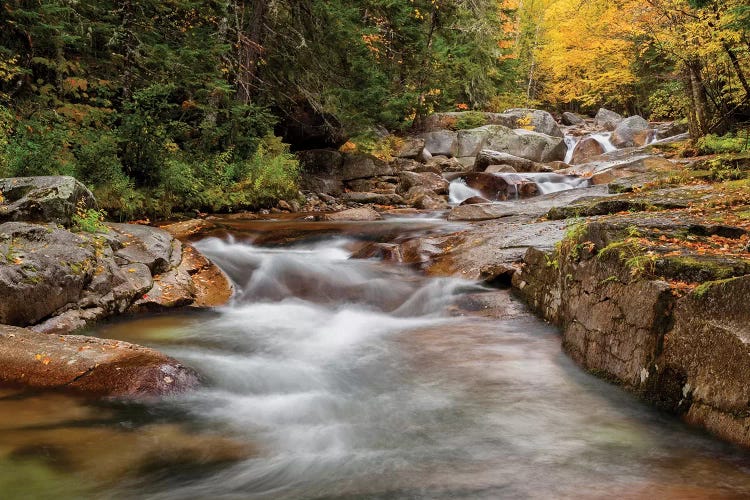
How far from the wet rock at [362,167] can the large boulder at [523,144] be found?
5907 millimetres

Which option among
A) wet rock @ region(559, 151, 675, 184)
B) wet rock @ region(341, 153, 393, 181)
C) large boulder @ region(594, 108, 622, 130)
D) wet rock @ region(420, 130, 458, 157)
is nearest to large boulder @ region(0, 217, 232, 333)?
wet rock @ region(341, 153, 393, 181)

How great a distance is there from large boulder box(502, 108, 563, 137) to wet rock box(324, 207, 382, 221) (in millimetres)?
14028

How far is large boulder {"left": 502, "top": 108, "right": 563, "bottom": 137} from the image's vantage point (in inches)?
971

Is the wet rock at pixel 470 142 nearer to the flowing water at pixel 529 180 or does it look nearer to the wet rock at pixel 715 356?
the flowing water at pixel 529 180

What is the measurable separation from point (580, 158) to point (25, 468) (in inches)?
905

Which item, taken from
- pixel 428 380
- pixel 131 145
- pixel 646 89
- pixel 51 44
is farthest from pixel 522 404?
pixel 646 89

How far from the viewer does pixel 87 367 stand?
12.9 feet

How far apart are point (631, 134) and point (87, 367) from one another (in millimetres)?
23991

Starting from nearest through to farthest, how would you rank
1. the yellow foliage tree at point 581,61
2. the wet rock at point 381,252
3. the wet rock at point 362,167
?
the wet rock at point 381,252 < the wet rock at point 362,167 < the yellow foliage tree at point 581,61

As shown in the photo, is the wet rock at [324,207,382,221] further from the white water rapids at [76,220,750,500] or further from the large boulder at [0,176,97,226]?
the large boulder at [0,176,97,226]

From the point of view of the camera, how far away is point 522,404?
13.7 feet

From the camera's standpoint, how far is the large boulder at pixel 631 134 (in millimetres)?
22219

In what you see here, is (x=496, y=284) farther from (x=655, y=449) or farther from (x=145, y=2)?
(x=145, y=2)

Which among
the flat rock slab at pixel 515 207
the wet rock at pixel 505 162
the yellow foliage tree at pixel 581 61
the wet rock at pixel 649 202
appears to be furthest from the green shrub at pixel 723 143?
the yellow foliage tree at pixel 581 61
